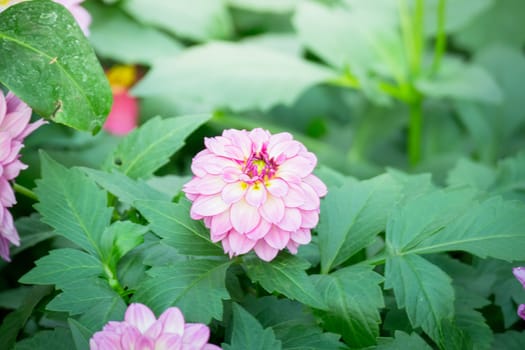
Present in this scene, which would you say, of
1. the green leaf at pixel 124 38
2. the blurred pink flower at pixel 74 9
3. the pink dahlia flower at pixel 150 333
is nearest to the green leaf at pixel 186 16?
the green leaf at pixel 124 38

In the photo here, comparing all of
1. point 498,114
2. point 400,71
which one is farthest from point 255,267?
point 498,114

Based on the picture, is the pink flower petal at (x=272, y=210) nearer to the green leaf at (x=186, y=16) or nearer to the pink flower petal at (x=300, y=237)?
the pink flower petal at (x=300, y=237)

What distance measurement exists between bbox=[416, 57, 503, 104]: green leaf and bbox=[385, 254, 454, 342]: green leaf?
624 mm

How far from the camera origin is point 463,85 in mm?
1189

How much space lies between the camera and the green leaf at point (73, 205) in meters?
0.61

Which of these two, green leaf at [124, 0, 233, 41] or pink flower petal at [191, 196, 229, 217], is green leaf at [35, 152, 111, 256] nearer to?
pink flower petal at [191, 196, 229, 217]

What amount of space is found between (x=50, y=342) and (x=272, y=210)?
206 millimetres

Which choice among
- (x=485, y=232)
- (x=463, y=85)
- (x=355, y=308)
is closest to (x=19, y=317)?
(x=355, y=308)

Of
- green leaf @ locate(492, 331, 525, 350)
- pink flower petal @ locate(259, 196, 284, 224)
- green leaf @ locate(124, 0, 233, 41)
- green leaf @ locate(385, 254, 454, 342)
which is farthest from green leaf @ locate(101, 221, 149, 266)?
green leaf @ locate(124, 0, 233, 41)

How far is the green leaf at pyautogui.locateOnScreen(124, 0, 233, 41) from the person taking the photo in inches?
53.5

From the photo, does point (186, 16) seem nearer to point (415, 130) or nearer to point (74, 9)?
point (415, 130)

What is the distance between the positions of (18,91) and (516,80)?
40.5 inches

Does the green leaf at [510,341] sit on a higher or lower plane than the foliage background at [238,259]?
lower

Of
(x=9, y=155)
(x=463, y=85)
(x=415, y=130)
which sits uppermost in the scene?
(x=9, y=155)
